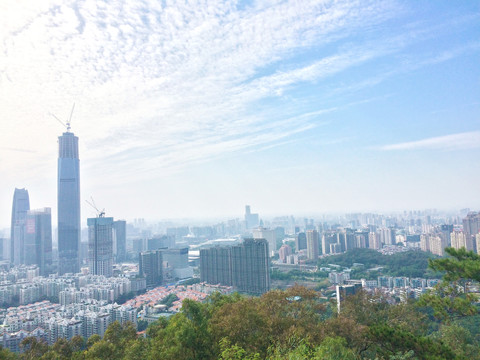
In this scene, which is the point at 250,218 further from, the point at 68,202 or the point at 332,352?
the point at 332,352

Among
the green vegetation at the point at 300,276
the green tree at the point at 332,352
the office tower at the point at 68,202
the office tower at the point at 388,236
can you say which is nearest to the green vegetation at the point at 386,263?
the green vegetation at the point at 300,276

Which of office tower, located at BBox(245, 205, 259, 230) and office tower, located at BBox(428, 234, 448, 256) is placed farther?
office tower, located at BBox(245, 205, 259, 230)

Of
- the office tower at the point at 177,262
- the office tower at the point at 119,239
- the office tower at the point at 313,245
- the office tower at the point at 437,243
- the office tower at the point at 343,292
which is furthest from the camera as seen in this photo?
the office tower at the point at 119,239

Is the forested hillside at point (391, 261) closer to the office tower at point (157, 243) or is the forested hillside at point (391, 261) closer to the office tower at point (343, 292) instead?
the office tower at point (343, 292)

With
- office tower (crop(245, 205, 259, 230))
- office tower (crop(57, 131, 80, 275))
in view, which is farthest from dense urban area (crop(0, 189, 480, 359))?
office tower (crop(245, 205, 259, 230))

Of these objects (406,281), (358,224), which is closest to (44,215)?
(406,281)

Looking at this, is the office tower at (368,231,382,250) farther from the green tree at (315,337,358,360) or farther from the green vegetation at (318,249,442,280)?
the green tree at (315,337,358,360)

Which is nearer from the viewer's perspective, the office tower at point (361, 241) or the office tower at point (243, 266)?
the office tower at point (243, 266)
